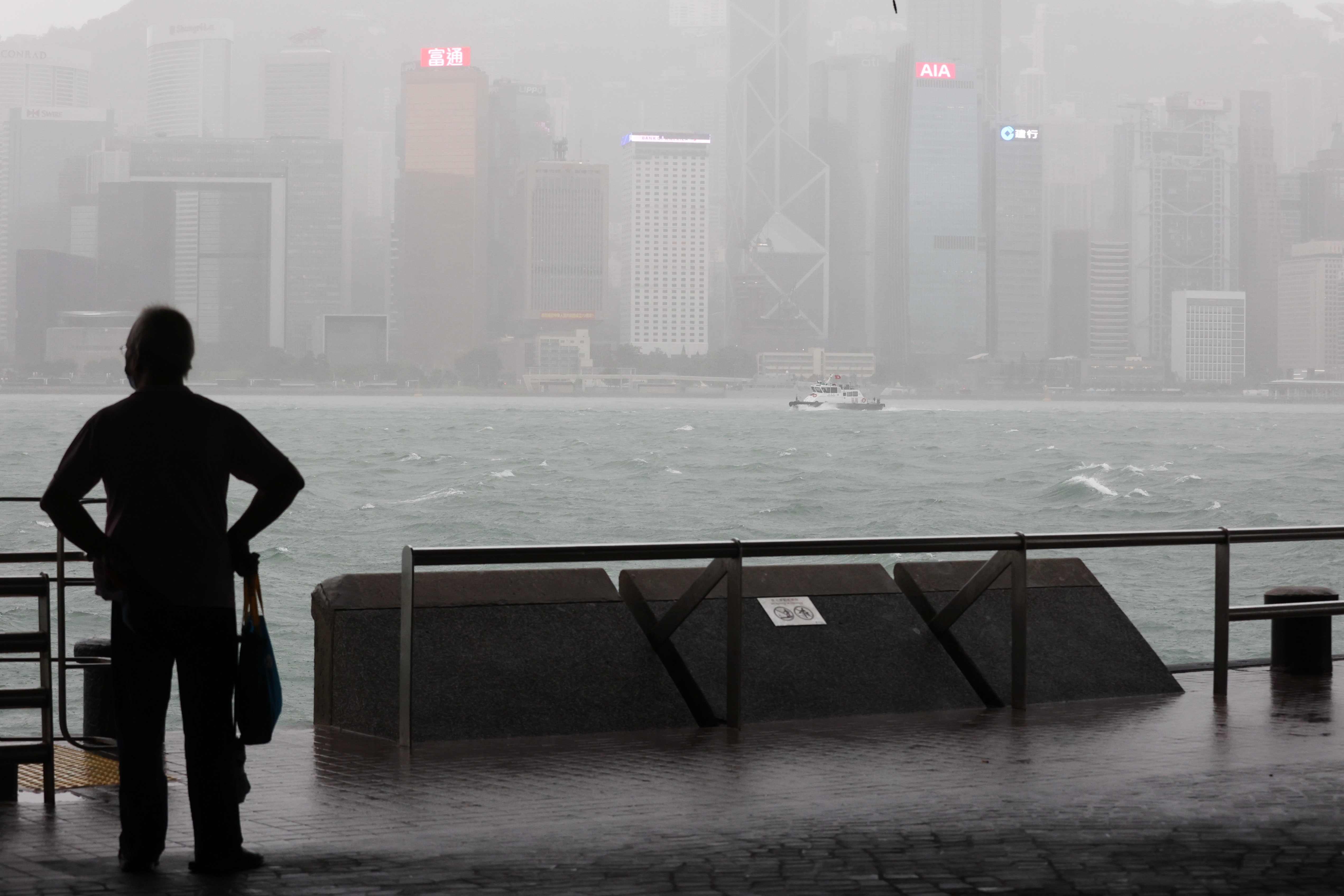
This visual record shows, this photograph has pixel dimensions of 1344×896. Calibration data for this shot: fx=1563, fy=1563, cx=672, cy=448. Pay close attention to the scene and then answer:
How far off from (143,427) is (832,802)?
3079 mm

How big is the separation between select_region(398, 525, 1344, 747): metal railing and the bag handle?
190 centimetres

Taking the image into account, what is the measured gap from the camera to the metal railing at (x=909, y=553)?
7.48 meters

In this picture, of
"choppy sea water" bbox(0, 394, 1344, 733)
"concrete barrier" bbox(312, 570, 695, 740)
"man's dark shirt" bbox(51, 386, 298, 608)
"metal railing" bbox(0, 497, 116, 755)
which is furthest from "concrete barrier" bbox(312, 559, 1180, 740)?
"choppy sea water" bbox(0, 394, 1344, 733)

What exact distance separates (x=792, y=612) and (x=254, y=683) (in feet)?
14.2

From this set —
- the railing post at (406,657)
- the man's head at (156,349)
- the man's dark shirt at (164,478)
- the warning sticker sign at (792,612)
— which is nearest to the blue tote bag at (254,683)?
the man's dark shirt at (164,478)

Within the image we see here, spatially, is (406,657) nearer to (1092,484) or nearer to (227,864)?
(227,864)

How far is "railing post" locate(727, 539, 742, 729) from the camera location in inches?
316

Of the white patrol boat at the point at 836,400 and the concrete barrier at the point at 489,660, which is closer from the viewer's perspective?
the concrete barrier at the point at 489,660

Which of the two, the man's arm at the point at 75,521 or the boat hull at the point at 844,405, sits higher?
the man's arm at the point at 75,521

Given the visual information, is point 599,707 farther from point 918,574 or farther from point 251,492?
point 251,492

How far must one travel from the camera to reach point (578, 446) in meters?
127

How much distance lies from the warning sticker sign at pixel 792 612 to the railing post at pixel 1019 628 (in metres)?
1.08

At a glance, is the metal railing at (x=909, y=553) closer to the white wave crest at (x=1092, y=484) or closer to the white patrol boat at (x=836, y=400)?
the white wave crest at (x=1092, y=484)

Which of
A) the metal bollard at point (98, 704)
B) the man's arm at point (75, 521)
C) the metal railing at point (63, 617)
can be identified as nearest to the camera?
the man's arm at point (75, 521)
